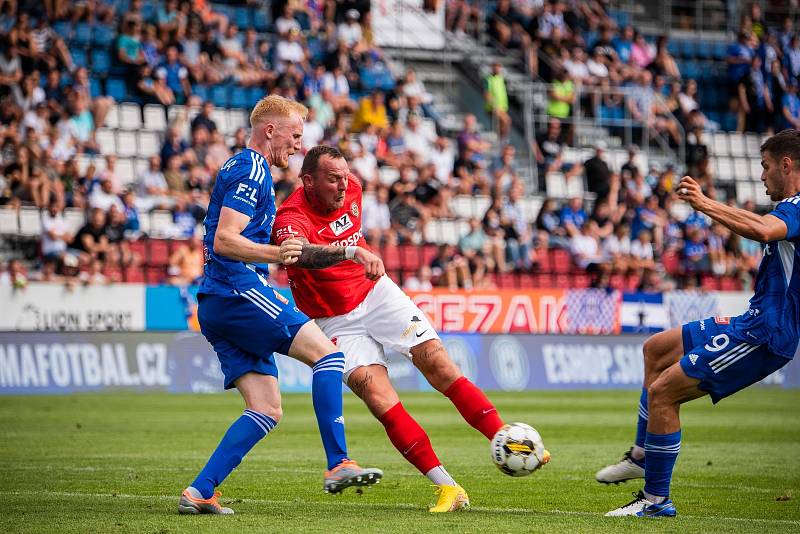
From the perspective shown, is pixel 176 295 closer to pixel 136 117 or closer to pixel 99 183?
pixel 99 183

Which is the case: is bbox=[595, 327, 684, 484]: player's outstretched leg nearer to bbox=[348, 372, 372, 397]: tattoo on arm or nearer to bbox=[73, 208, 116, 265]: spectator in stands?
bbox=[348, 372, 372, 397]: tattoo on arm

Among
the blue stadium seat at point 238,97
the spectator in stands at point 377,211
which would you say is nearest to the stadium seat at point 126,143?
the blue stadium seat at point 238,97

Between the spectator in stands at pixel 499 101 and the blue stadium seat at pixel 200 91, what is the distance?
7382mm

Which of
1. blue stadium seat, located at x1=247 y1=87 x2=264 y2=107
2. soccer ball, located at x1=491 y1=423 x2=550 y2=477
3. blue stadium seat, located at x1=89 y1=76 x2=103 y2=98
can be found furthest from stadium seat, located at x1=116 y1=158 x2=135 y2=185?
soccer ball, located at x1=491 y1=423 x2=550 y2=477

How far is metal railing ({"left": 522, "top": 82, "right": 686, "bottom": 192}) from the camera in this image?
103ft

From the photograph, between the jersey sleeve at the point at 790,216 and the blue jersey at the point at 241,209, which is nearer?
the jersey sleeve at the point at 790,216

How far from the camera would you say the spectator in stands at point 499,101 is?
30.3 m

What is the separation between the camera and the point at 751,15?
36281 mm

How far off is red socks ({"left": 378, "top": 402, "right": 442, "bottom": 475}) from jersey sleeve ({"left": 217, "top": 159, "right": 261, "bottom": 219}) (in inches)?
68.7

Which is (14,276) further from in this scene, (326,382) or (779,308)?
(779,308)

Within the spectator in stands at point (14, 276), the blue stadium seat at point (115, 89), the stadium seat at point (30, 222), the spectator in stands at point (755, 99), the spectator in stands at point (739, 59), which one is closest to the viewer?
the spectator in stands at point (14, 276)

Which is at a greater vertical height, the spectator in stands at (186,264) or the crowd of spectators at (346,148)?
the crowd of spectators at (346,148)

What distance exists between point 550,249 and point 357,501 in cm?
1857

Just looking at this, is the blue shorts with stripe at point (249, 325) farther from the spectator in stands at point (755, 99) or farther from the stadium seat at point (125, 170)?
the spectator in stands at point (755, 99)
